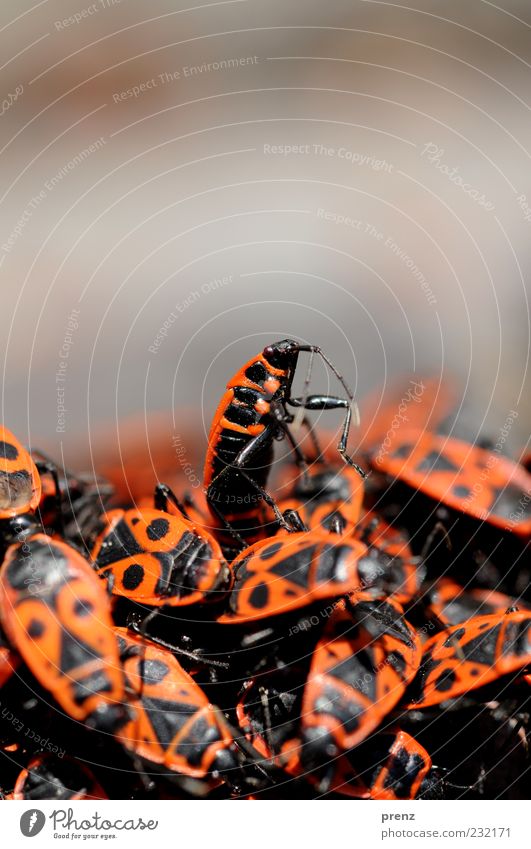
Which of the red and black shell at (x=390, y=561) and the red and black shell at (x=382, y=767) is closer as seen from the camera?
the red and black shell at (x=382, y=767)

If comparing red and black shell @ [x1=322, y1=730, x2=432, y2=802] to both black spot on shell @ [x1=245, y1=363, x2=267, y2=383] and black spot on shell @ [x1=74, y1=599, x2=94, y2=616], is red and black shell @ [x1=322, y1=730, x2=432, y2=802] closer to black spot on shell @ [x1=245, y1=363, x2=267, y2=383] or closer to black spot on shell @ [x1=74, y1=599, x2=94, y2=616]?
black spot on shell @ [x1=74, y1=599, x2=94, y2=616]

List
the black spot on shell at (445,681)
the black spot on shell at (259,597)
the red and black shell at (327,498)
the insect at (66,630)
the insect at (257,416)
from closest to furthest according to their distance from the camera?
the insect at (66,630) → the black spot on shell at (259,597) → the black spot on shell at (445,681) → the red and black shell at (327,498) → the insect at (257,416)

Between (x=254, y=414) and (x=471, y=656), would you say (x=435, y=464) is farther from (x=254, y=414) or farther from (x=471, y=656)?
(x=471, y=656)

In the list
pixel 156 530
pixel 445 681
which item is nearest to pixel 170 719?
pixel 156 530

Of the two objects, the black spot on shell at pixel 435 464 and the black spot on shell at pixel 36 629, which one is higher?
the black spot on shell at pixel 435 464

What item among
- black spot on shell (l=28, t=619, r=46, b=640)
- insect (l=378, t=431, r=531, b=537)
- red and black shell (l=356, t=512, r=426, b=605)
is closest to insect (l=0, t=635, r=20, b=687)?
black spot on shell (l=28, t=619, r=46, b=640)

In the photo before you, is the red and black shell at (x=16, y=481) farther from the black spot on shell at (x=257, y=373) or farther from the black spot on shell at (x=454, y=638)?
the black spot on shell at (x=454, y=638)

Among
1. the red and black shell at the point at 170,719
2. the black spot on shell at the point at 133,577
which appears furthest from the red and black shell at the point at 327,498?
the red and black shell at the point at 170,719
